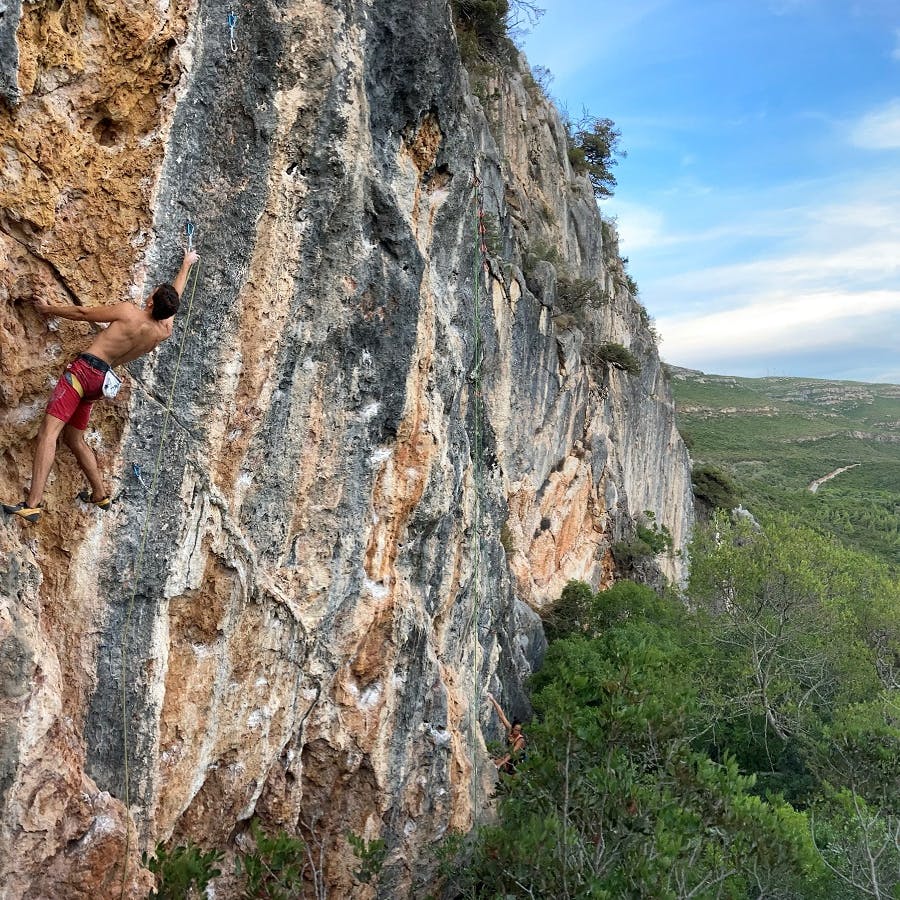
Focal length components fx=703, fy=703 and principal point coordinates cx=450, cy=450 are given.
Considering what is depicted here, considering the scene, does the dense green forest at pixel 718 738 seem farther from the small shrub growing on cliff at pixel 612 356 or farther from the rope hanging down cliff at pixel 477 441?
the small shrub growing on cliff at pixel 612 356

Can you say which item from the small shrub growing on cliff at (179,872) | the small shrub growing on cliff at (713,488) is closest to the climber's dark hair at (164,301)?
the small shrub growing on cliff at (179,872)

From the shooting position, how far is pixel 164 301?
505 centimetres

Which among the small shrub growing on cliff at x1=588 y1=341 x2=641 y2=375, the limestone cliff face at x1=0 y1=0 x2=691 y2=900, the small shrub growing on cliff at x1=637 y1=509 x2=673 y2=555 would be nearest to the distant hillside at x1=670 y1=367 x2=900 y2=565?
the small shrub growing on cliff at x1=637 y1=509 x2=673 y2=555

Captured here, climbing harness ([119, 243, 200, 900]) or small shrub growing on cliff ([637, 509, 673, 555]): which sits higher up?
climbing harness ([119, 243, 200, 900])

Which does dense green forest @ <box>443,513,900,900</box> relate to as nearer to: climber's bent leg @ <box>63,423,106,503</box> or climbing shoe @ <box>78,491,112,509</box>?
climbing shoe @ <box>78,491,112,509</box>

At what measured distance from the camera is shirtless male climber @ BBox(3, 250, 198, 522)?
4.82m

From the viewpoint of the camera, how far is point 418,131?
25.6 feet

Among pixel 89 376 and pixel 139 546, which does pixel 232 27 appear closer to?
pixel 89 376

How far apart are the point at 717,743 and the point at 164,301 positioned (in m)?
17.5

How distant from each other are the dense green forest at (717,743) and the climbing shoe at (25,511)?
15.8 feet

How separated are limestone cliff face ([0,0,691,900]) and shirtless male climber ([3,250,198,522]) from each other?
0.64ft

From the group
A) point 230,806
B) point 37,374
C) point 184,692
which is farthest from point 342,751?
point 37,374

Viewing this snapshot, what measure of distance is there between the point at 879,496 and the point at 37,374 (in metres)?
68.7

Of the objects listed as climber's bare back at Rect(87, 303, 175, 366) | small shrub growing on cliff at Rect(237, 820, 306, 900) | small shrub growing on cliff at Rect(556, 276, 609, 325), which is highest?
small shrub growing on cliff at Rect(556, 276, 609, 325)
